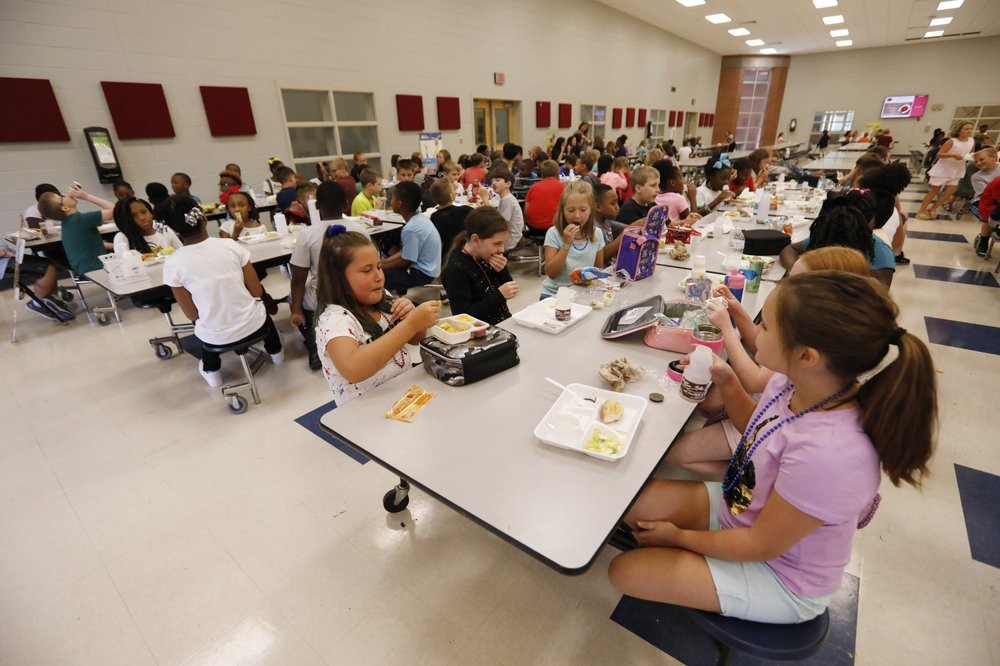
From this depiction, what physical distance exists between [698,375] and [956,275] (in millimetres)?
5702

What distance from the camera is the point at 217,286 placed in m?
2.71

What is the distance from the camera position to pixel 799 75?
18812mm

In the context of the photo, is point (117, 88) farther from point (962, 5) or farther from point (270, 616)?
point (962, 5)

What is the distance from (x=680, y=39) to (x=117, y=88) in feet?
58.7

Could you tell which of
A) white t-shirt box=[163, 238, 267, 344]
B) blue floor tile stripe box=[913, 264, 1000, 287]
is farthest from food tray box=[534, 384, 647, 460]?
blue floor tile stripe box=[913, 264, 1000, 287]

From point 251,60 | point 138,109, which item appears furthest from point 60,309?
point 251,60

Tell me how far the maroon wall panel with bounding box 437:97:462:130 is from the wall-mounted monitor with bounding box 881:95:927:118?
60.9ft

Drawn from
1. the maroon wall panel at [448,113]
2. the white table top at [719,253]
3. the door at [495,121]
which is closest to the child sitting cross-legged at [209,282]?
the white table top at [719,253]

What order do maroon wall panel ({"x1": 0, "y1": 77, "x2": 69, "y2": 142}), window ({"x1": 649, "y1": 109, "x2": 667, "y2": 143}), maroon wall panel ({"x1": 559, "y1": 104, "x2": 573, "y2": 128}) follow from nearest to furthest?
maroon wall panel ({"x1": 0, "y1": 77, "x2": 69, "y2": 142}) → maroon wall panel ({"x1": 559, "y1": 104, "x2": 573, "y2": 128}) → window ({"x1": 649, "y1": 109, "x2": 667, "y2": 143})

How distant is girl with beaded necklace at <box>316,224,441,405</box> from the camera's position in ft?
5.19

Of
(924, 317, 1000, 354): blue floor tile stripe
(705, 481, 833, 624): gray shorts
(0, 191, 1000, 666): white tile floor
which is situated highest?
(705, 481, 833, 624): gray shorts

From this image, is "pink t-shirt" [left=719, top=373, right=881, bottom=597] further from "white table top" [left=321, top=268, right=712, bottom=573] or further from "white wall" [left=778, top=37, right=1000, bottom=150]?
"white wall" [left=778, top=37, right=1000, bottom=150]

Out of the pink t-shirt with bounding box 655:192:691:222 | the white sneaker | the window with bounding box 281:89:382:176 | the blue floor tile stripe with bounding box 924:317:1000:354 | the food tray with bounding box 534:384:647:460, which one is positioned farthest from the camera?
the window with bounding box 281:89:382:176

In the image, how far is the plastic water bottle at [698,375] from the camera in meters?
1.42
